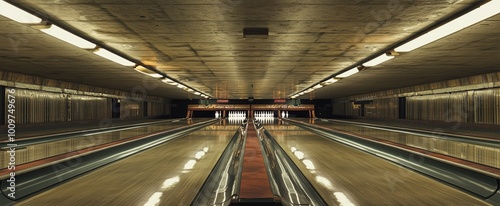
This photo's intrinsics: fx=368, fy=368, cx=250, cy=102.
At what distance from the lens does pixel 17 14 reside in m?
4.38

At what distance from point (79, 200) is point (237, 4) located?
263 centimetres

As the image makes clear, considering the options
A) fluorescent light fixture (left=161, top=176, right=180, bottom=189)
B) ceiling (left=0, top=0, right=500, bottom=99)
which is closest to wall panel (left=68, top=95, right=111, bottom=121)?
ceiling (left=0, top=0, right=500, bottom=99)

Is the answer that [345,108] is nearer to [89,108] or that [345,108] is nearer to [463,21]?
[89,108]

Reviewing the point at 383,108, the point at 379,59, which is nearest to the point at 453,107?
the point at 383,108

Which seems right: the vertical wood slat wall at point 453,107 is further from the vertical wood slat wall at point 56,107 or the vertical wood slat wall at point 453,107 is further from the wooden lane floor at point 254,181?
the vertical wood slat wall at point 56,107

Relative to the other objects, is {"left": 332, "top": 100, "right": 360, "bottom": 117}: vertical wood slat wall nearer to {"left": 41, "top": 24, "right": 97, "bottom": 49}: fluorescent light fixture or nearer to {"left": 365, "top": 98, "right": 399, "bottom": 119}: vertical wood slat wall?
{"left": 365, "top": 98, "right": 399, "bottom": 119}: vertical wood slat wall

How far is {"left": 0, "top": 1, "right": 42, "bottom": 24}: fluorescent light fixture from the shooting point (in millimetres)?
4137

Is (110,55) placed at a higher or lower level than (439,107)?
higher

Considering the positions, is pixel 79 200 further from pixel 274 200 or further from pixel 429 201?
pixel 429 201

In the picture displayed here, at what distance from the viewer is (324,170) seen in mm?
5176

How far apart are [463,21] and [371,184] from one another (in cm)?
245

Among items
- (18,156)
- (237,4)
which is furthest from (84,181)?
(237,4)

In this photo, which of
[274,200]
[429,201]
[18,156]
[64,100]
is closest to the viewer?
[274,200]

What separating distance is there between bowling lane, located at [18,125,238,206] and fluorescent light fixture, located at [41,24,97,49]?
6.74ft
